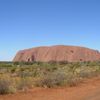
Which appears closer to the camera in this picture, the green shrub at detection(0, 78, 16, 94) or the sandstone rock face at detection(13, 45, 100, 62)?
the green shrub at detection(0, 78, 16, 94)

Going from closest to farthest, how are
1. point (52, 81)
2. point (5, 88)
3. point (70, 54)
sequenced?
1. point (5, 88)
2. point (52, 81)
3. point (70, 54)

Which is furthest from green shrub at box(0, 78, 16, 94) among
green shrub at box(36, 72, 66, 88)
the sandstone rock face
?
the sandstone rock face

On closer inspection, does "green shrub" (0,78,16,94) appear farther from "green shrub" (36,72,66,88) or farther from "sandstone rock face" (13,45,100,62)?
"sandstone rock face" (13,45,100,62)

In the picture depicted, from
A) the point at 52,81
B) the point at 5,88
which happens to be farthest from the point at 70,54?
the point at 5,88

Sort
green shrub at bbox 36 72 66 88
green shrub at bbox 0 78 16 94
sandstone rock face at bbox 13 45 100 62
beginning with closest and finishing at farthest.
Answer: green shrub at bbox 0 78 16 94 → green shrub at bbox 36 72 66 88 → sandstone rock face at bbox 13 45 100 62

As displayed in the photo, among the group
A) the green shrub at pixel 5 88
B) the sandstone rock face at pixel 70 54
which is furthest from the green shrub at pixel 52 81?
the sandstone rock face at pixel 70 54

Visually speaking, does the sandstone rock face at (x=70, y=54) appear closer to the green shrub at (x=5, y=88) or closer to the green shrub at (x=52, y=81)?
the green shrub at (x=52, y=81)

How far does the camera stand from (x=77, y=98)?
1855 cm

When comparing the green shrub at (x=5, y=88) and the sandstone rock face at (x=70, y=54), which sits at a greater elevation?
the sandstone rock face at (x=70, y=54)

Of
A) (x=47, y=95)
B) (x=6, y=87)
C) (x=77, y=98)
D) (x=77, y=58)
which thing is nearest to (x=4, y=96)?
(x=6, y=87)

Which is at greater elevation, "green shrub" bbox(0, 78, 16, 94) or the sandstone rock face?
the sandstone rock face

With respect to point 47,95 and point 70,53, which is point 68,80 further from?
point 70,53

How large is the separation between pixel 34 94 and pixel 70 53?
173517 millimetres

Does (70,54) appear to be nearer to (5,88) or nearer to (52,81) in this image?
(52,81)
